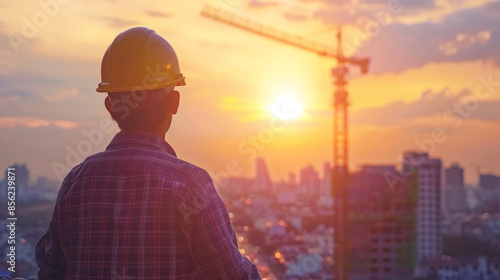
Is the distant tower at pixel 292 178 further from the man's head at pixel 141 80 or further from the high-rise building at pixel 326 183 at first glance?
the man's head at pixel 141 80

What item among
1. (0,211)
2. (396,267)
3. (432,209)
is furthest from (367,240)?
(0,211)

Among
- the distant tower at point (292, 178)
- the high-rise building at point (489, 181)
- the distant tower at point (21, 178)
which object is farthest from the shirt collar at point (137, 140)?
the high-rise building at point (489, 181)

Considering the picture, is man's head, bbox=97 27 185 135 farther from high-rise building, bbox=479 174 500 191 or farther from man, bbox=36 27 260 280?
high-rise building, bbox=479 174 500 191

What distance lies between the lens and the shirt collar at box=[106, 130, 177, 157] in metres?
1.01

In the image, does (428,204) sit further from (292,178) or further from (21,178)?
(21,178)

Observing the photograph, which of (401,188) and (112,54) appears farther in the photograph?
(401,188)

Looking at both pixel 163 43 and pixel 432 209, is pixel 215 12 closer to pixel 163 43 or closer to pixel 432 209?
pixel 432 209

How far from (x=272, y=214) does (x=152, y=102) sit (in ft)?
64.9

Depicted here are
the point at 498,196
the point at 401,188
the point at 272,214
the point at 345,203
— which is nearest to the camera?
the point at 345,203

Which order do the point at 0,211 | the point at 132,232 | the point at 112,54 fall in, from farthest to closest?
the point at 0,211 < the point at 112,54 < the point at 132,232

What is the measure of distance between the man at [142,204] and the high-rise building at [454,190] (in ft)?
91.8

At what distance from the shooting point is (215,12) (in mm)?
22688

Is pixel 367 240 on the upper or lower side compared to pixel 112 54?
lower

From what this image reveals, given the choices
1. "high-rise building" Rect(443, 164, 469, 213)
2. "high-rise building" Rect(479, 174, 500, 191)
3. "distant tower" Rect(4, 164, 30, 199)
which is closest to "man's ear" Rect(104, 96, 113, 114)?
"distant tower" Rect(4, 164, 30, 199)
